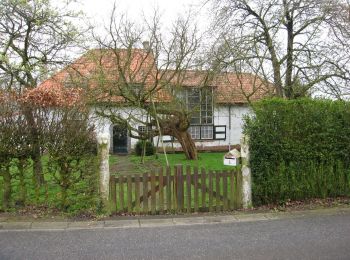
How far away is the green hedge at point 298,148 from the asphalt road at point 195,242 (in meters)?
1.20

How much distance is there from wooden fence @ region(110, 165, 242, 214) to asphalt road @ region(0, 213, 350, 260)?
889 millimetres

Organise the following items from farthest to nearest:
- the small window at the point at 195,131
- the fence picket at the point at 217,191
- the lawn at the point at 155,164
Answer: the small window at the point at 195,131, the lawn at the point at 155,164, the fence picket at the point at 217,191

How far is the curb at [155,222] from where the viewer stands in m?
6.27

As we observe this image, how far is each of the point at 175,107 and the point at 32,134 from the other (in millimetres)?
10212

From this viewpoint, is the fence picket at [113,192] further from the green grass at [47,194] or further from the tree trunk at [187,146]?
the tree trunk at [187,146]

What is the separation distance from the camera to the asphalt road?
4953 millimetres

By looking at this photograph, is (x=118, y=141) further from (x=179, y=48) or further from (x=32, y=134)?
(x=32, y=134)

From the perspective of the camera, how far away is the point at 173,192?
7.20 m

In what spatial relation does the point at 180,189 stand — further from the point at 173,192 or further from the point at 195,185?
the point at 195,185

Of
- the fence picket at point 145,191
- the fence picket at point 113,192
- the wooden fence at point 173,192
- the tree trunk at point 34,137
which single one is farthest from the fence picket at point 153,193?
the tree trunk at point 34,137

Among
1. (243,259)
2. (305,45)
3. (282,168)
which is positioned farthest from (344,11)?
(243,259)

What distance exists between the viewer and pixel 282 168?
7508mm

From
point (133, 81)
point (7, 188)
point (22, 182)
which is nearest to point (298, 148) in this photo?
point (22, 182)

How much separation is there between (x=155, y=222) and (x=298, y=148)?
363cm
